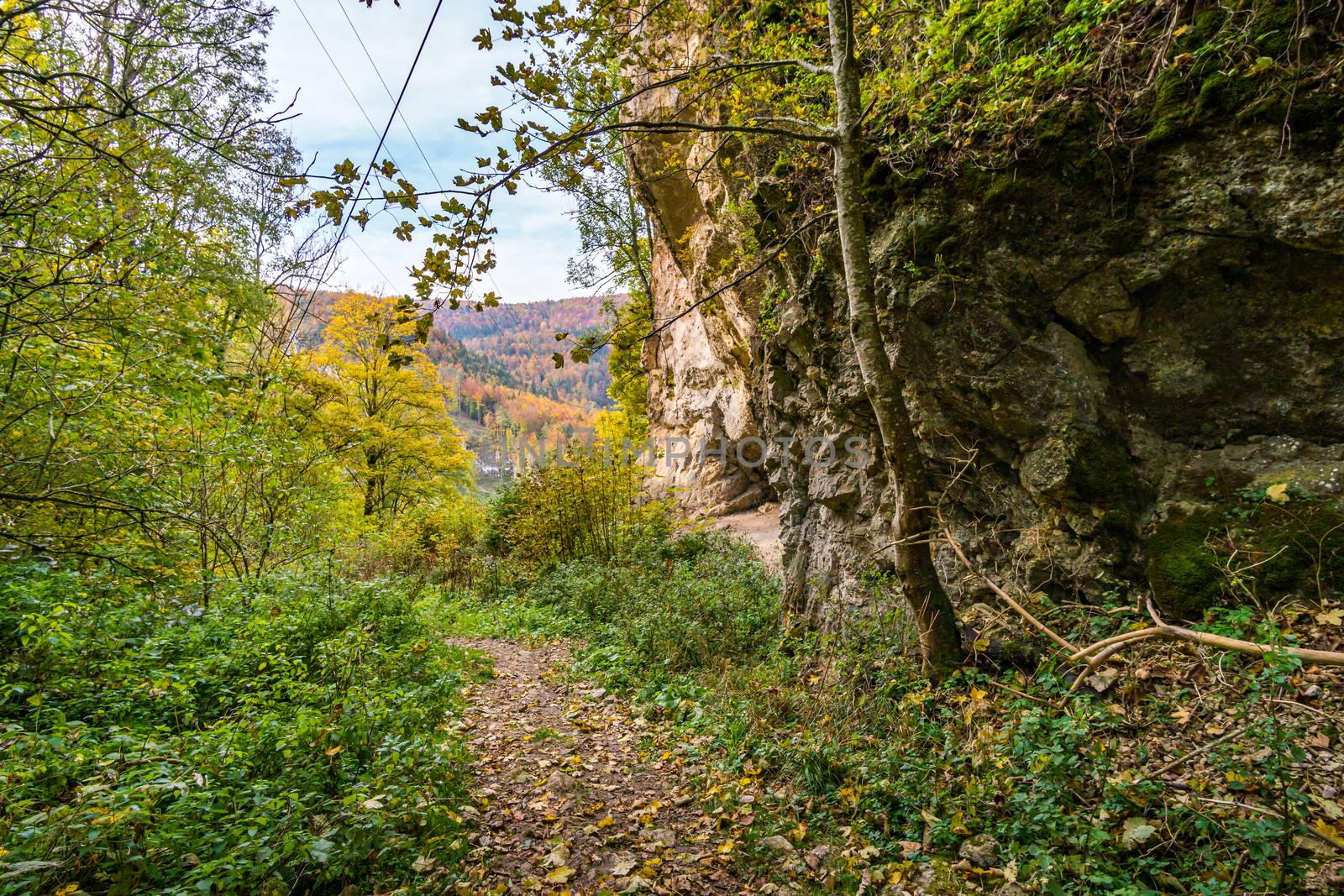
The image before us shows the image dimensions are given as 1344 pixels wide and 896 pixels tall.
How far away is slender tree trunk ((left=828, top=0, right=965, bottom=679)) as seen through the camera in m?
3.88

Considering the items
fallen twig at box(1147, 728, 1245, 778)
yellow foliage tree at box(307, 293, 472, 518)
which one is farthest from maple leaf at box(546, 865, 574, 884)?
yellow foliage tree at box(307, 293, 472, 518)

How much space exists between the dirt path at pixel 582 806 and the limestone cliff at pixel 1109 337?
251cm

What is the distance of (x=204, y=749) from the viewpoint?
2.64 m

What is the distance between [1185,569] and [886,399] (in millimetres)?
2029

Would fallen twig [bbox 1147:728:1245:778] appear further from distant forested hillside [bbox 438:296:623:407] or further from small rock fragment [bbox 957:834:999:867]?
distant forested hillside [bbox 438:296:623:407]

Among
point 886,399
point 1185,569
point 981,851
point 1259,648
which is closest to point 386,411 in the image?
point 886,399

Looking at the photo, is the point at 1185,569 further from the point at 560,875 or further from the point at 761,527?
the point at 761,527

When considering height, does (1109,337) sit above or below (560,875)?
above

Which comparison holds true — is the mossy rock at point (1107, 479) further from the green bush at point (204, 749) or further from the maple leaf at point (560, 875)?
the green bush at point (204, 749)

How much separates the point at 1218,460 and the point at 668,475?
1419cm

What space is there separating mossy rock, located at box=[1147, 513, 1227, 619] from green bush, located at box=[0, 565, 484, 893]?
4.39m

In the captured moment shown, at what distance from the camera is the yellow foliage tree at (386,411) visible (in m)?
15.7

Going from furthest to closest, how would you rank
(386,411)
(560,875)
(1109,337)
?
1. (386,411)
2. (1109,337)
3. (560,875)

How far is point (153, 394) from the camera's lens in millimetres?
4488
